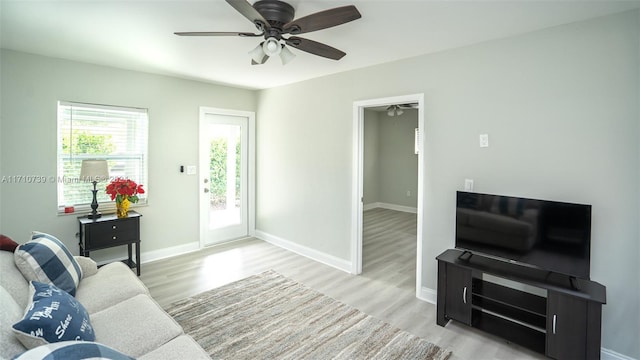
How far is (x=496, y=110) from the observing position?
2838mm

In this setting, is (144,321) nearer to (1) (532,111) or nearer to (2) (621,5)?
(1) (532,111)

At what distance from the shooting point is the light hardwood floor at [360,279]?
8.73 ft

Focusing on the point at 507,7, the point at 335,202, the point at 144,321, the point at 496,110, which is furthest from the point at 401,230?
the point at 144,321

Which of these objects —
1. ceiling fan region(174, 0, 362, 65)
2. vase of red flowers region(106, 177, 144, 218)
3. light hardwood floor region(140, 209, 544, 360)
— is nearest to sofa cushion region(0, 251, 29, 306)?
light hardwood floor region(140, 209, 544, 360)

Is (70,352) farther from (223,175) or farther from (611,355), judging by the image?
(223,175)

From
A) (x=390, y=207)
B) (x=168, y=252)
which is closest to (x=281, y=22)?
(x=168, y=252)

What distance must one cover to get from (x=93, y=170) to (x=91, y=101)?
0.91 meters

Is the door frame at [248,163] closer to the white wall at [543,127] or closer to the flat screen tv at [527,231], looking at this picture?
the white wall at [543,127]

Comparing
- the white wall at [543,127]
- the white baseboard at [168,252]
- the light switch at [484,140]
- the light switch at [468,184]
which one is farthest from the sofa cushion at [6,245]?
the light switch at [484,140]

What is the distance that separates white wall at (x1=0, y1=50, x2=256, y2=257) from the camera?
3.37 meters

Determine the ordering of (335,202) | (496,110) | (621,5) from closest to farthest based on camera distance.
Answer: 1. (621,5)
2. (496,110)
3. (335,202)

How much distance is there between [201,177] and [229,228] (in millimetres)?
1012

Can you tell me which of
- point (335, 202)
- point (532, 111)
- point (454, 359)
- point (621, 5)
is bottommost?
point (454, 359)

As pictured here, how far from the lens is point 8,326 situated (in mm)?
1358
